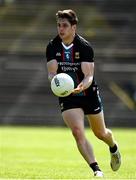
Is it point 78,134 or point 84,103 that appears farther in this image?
point 84,103

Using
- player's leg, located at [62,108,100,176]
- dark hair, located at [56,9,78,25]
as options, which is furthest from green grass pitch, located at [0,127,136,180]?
dark hair, located at [56,9,78,25]

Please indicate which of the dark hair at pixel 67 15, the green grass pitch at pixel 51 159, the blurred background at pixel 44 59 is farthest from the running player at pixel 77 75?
the blurred background at pixel 44 59

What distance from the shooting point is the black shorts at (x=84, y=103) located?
1014 centimetres

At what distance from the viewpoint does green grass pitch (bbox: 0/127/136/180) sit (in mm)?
10570

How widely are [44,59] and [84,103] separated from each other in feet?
72.0

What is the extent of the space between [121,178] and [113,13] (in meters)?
24.9

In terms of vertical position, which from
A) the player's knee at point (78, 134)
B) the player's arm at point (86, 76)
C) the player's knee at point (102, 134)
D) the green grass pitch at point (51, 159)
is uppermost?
the player's arm at point (86, 76)

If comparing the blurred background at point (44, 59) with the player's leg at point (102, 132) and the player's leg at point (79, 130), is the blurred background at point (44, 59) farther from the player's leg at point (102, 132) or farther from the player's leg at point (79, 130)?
the player's leg at point (79, 130)

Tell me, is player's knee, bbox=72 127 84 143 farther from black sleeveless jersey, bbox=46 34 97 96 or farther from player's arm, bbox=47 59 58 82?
player's arm, bbox=47 59 58 82

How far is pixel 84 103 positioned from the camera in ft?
33.5

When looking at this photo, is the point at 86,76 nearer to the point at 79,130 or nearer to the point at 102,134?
the point at 79,130

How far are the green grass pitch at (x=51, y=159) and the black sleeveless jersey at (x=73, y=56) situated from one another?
1381 millimetres

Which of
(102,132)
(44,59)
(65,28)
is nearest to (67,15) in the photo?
(65,28)

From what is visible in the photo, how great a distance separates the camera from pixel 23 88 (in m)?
32.3
